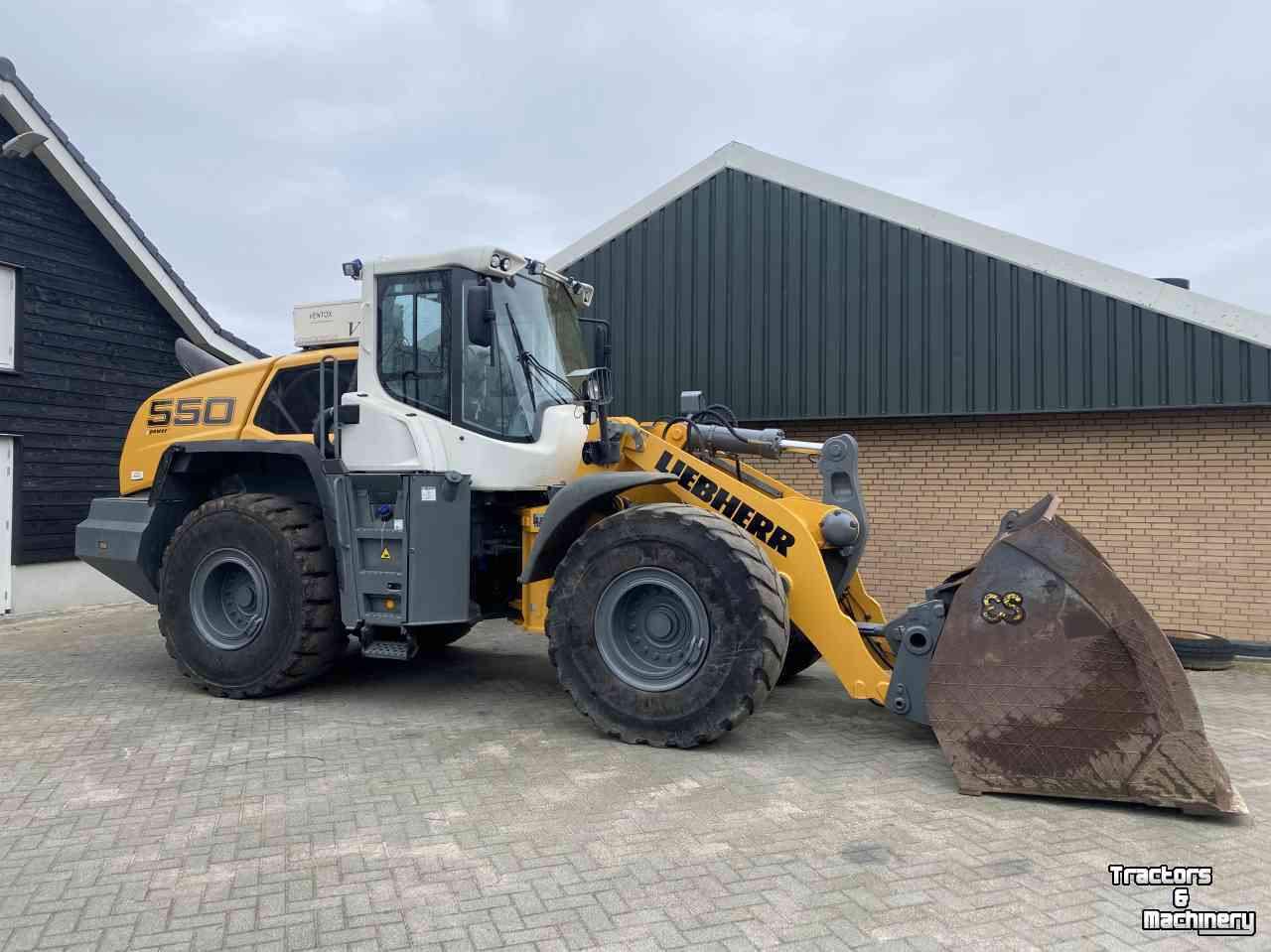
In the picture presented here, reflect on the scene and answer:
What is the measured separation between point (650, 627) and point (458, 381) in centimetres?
221

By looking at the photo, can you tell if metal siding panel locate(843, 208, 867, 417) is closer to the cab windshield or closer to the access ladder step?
the cab windshield

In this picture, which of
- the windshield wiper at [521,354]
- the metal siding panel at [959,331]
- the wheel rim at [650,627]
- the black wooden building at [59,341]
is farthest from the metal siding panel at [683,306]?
the black wooden building at [59,341]

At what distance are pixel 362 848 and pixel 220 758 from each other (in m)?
1.77

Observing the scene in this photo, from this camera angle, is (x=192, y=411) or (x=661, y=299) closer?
(x=192, y=411)

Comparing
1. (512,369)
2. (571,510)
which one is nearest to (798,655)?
(571,510)

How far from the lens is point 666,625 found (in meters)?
5.50

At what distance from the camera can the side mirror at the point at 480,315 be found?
5840 mm

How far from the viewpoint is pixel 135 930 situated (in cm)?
322

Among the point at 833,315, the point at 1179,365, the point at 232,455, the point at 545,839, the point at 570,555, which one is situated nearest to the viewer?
the point at 545,839

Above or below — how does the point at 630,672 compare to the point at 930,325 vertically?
below

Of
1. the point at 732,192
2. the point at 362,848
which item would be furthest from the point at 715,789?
the point at 732,192

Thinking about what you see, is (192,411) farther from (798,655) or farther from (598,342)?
(798,655)

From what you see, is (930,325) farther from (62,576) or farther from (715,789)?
(62,576)

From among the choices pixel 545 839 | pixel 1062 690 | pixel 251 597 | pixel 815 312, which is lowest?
pixel 545 839
